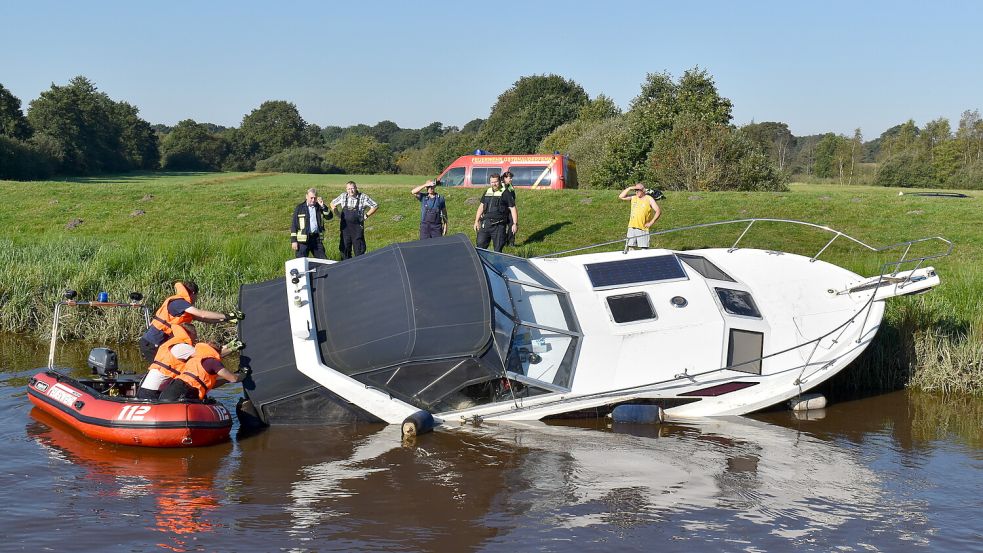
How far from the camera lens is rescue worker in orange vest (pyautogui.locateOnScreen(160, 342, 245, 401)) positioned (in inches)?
395

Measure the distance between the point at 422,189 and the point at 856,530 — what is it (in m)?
11.6

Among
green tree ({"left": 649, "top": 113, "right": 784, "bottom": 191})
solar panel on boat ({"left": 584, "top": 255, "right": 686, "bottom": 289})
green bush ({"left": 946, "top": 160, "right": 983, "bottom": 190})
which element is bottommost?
solar panel on boat ({"left": 584, "top": 255, "right": 686, "bottom": 289})

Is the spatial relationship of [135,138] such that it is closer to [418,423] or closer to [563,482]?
[418,423]

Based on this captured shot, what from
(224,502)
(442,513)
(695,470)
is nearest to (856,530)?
(695,470)

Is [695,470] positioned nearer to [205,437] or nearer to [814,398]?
[814,398]

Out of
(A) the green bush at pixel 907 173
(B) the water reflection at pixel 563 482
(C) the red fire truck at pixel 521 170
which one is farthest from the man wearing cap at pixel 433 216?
(A) the green bush at pixel 907 173

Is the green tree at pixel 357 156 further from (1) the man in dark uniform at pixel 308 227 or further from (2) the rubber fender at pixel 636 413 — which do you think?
(2) the rubber fender at pixel 636 413

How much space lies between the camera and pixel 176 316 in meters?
10.4

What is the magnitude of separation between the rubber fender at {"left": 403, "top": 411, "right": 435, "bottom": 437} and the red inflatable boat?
1.92 m

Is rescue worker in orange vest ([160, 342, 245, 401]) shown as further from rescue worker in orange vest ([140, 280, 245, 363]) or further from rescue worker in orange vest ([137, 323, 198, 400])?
rescue worker in orange vest ([140, 280, 245, 363])

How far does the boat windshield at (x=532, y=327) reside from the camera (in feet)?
34.1

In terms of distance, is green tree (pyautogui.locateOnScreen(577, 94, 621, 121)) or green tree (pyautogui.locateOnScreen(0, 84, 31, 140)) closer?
green tree (pyautogui.locateOnScreen(0, 84, 31, 140))

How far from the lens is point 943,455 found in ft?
32.0

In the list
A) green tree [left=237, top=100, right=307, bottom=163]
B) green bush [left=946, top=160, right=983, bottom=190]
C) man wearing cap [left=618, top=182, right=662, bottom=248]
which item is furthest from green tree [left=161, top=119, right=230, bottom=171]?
man wearing cap [left=618, top=182, right=662, bottom=248]
